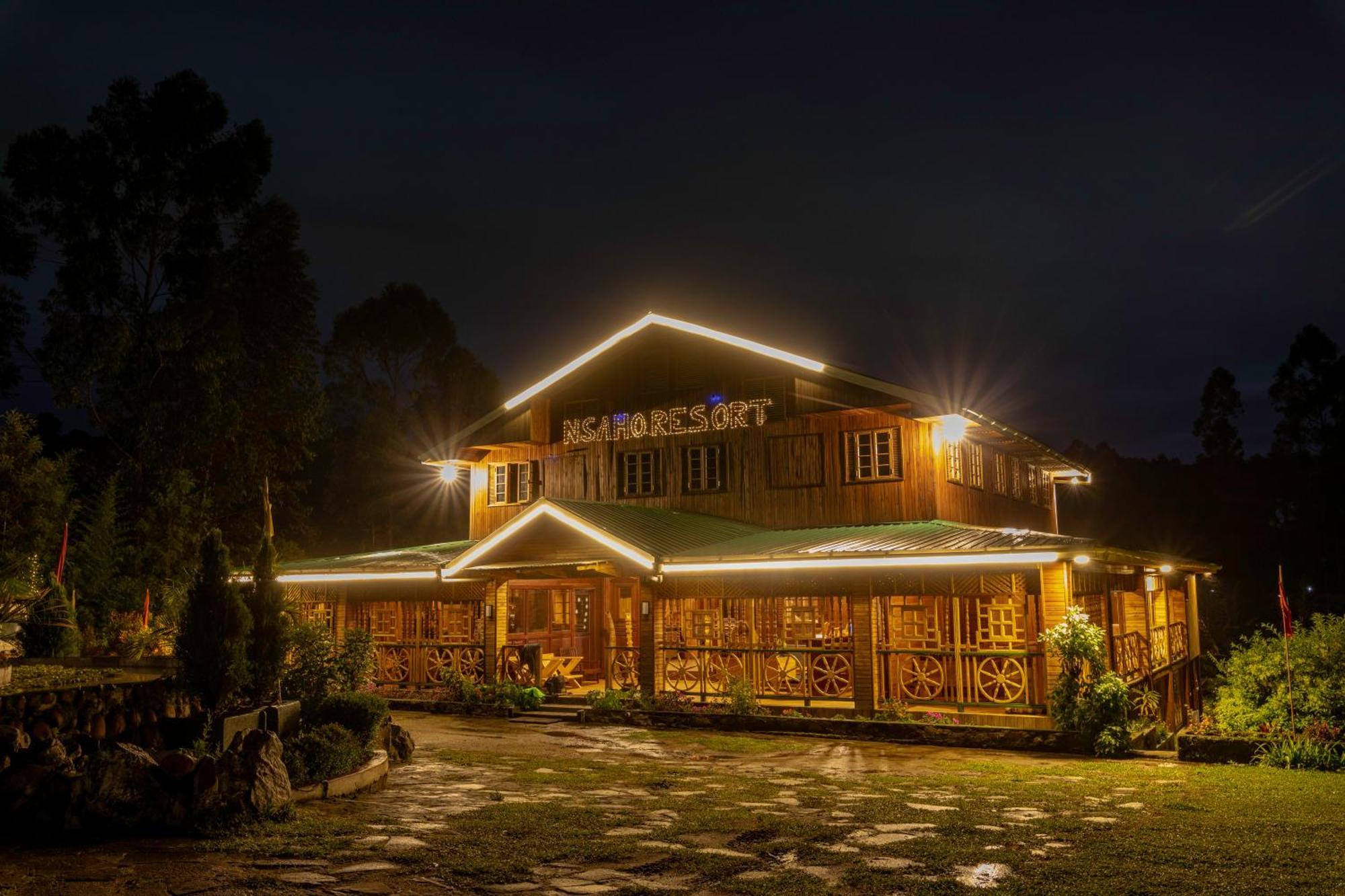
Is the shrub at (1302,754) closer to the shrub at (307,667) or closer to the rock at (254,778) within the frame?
the rock at (254,778)

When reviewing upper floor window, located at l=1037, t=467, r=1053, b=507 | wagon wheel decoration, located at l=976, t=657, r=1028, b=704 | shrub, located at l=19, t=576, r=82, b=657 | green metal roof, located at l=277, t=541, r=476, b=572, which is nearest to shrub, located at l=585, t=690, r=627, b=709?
green metal roof, located at l=277, t=541, r=476, b=572

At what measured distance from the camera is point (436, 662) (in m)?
22.6

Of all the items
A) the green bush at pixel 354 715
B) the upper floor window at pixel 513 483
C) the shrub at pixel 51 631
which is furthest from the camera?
the upper floor window at pixel 513 483

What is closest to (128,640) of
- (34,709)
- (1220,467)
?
(34,709)

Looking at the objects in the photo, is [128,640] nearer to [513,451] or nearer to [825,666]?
[513,451]

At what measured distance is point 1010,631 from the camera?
19359 mm

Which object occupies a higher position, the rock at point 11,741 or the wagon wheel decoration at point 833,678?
the rock at point 11,741

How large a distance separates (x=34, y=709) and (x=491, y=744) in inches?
243

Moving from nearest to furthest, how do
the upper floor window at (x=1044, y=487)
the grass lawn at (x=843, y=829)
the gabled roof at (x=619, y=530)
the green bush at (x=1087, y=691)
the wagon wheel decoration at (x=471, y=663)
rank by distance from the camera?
the grass lawn at (x=843, y=829)
the green bush at (x=1087, y=691)
the gabled roof at (x=619, y=530)
the wagon wheel decoration at (x=471, y=663)
the upper floor window at (x=1044, y=487)

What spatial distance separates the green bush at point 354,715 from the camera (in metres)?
12.6

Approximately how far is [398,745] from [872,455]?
12.7 metres

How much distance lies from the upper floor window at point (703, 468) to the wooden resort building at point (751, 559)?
5 centimetres

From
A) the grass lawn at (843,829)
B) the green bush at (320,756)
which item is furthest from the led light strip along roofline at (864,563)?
the green bush at (320,756)

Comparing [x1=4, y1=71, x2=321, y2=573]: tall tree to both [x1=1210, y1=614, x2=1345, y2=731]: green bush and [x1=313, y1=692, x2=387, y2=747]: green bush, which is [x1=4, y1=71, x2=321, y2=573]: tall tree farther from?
[x1=1210, y1=614, x2=1345, y2=731]: green bush
